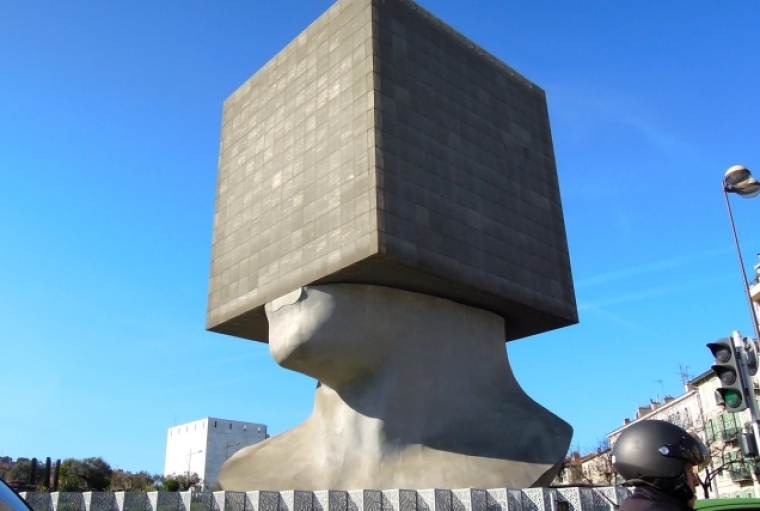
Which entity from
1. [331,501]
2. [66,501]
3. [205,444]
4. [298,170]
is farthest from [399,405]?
[205,444]

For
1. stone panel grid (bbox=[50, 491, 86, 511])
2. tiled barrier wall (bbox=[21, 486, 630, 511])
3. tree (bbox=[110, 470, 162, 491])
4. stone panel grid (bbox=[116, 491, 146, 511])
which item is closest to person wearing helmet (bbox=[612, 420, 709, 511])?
tiled barrier wall (bbox=[21, 486, 630, 511])

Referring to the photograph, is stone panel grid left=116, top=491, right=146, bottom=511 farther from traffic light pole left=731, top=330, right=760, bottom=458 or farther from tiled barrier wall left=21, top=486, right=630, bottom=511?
traffic light pole left=731, top=330, right=760, bottom=458

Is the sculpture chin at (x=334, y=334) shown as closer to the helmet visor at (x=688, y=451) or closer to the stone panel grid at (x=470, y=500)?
the stone panel grid at (x=470, y=500)

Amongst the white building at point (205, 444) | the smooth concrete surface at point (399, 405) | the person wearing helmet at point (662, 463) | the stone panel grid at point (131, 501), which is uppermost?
the white building at point (205, 444)

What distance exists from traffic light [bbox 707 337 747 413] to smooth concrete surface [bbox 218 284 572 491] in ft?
37.8

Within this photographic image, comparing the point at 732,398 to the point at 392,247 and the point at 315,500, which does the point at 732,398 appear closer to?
the point at 392,247

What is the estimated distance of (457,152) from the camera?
68.7ft

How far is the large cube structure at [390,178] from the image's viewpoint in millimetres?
18625

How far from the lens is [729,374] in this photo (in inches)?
277

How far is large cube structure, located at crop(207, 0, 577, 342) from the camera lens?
18.6m

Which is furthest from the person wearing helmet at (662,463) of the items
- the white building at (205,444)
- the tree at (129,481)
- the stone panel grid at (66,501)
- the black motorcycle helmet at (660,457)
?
the white building at (205,444)

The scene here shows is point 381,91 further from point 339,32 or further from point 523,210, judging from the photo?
point 523,210

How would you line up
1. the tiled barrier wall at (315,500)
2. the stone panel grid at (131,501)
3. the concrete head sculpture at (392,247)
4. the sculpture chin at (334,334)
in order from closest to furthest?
the tiled barrier wall at (315,500) < the stone panel grid at (131,501) < the concrete head sculpture at (392,247) < the sculpture chin at (334,334)

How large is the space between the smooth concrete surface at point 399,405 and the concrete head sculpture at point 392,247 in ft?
0.15
